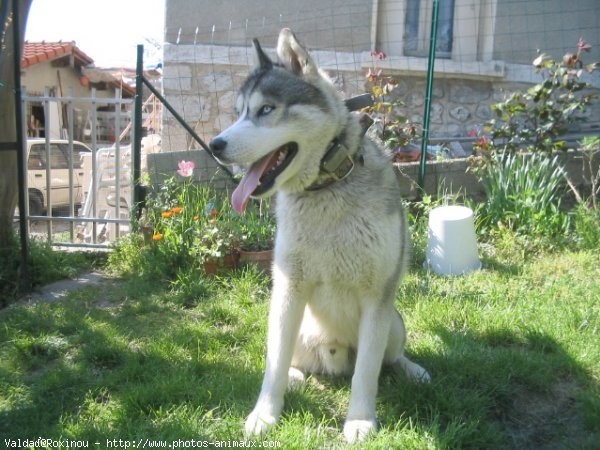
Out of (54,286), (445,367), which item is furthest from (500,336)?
(54,286)

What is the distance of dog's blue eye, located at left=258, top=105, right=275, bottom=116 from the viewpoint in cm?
230

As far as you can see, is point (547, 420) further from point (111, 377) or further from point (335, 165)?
point (111, 377)

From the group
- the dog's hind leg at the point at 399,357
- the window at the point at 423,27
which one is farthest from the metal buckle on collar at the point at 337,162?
the window at the point at 423,27

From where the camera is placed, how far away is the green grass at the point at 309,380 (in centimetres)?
228

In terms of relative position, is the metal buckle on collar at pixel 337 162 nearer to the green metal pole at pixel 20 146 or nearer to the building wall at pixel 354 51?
the green metal pole at pixel 20 146

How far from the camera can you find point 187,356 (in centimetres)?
298

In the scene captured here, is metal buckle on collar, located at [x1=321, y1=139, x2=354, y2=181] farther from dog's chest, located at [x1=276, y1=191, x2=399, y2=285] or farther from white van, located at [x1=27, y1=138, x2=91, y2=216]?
white van, located at [x1=27, y1=138, x2=91, y2=216]

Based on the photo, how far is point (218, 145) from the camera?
2209 millimetres

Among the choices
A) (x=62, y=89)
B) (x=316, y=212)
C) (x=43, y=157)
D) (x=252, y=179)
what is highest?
(x=62, y=89)

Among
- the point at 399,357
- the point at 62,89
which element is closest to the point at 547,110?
the point at 399,357

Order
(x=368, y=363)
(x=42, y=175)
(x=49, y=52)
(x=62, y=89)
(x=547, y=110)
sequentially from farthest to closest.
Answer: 1. (x=62, y=89)
2. (x=49, y=52)
3. (x=42, y=175)
4. (x=547, y=110)
5. (x=368, y=363)

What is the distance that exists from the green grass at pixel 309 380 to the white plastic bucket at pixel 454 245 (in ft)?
0.82

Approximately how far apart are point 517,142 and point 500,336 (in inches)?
113

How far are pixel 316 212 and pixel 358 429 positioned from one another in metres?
0.93
